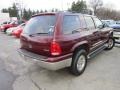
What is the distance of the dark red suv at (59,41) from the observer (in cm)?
404

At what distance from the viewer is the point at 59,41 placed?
3.99 m

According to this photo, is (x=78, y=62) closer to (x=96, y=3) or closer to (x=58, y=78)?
(x=58, y=78)

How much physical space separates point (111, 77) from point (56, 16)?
2.41 m

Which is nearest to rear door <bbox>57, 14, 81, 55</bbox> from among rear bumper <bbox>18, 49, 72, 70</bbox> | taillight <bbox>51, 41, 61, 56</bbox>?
taillight <bbox>51, 41, 61, 56</bbox>

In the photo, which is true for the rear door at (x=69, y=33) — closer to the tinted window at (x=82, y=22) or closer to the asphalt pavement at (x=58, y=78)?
the tinted window at (x=82, y=22)

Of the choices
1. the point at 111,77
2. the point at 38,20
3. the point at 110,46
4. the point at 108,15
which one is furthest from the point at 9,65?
the point at 108,15

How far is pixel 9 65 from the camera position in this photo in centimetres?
600

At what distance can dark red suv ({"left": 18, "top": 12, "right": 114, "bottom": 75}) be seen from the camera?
13.3ft

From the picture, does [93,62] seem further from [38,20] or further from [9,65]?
[9,65]

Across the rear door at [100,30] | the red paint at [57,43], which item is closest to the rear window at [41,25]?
the red paint at [57,43]

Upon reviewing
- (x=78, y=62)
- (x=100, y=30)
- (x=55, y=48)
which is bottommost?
(x=78, y=62)

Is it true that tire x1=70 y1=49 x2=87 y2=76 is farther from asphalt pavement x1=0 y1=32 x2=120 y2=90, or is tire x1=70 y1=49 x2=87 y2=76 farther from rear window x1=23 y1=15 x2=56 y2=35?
rear window x1=23 y1=15 x2=56 y2=35

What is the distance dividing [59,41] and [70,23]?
798 millimetres

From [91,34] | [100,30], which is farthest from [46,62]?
[100,30]
